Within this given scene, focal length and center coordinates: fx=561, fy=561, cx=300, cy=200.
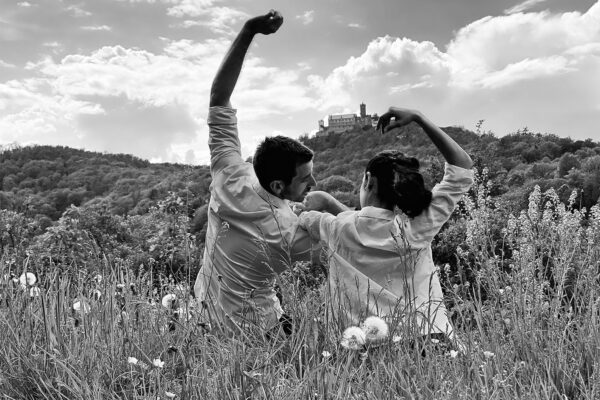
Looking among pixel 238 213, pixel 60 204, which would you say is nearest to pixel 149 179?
pixel 60 204

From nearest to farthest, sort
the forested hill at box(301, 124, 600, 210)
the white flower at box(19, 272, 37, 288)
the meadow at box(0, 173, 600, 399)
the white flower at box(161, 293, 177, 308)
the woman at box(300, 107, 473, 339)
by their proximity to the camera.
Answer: the meadow at box(0, 173, 600, 399) < the woman at box(300, 107, 473, 339) < the white flower at box(161, 293, 177, 308) < the white flower at box(19, 272, 37, 288) < the forested hill at box(301, 124, 600, 210)

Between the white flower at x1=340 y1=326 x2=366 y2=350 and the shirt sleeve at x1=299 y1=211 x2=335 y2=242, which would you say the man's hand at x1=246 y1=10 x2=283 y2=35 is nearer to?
the shirt sleeve at x1=299 y1=211 x2=335 y2=242

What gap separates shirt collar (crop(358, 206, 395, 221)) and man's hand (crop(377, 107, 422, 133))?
1.23ft

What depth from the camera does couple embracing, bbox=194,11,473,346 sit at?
2135 mm

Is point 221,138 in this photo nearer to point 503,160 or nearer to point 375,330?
point 375,330

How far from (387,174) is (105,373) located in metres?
1.29

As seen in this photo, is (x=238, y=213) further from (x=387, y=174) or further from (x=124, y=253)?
(x=124, y=253)

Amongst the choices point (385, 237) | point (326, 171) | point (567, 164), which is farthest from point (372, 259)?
point (326, 171)

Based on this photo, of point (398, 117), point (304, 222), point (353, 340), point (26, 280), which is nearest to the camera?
point (353, 340)

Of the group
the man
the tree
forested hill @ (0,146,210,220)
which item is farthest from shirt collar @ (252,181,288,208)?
forested hill @ (0,146,210,220)

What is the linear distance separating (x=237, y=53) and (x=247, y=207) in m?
0.71

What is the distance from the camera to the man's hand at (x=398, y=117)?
94.7 inches

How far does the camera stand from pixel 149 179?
171 ft

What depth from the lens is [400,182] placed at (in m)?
2.22
